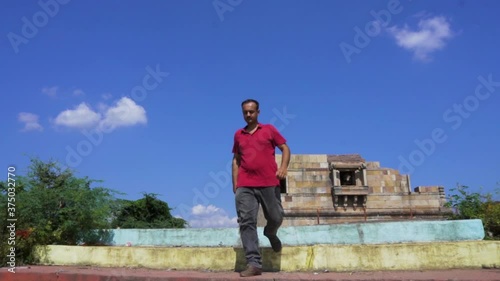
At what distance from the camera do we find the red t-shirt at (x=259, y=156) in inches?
169

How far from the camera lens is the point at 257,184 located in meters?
4.26

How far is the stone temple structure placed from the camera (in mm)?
21328

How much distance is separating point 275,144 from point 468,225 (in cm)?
248

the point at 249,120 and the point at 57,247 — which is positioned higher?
the point at 249,120

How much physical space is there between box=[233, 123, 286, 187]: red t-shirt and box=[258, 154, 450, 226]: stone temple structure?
16.4m

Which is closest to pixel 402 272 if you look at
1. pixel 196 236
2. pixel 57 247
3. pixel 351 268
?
pixel 351 268

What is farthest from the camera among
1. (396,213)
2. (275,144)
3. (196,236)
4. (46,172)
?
(396,213)

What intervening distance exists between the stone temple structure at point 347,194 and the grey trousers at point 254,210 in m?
16.6

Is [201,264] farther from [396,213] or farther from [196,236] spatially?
[396,213]

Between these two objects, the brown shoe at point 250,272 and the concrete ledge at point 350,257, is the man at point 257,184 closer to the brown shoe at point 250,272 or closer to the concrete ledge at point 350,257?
the brown shoe at point 250,272

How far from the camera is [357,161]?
22.5 meters

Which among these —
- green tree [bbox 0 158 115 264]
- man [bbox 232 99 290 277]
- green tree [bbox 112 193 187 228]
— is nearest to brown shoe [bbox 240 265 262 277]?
man [bbox 232 99 290 277]

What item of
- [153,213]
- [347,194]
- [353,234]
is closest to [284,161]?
[353,234]

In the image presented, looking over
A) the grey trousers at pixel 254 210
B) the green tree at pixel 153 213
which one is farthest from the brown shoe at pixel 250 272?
the green tree at pixel 153 213
